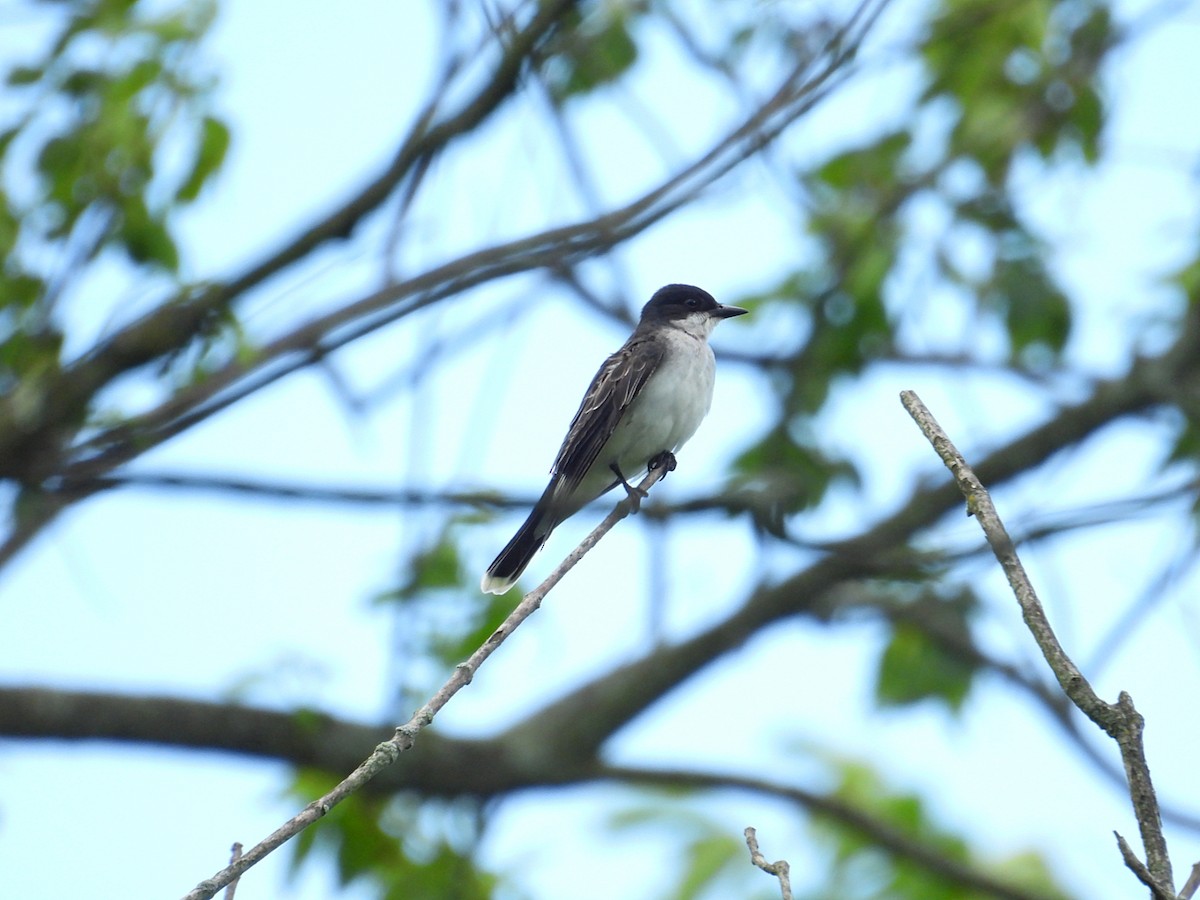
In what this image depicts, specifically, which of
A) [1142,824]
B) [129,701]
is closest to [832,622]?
[129,701]

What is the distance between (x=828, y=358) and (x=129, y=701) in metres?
4.63

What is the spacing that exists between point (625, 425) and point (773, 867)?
4.22 meters

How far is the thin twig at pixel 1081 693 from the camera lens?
198 centimetres

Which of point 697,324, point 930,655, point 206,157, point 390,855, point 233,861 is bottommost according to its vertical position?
point 233,861

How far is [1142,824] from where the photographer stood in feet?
6.65

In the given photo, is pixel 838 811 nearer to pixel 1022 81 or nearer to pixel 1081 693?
pixel 1022 81

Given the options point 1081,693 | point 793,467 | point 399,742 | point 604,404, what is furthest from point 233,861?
point 793,467

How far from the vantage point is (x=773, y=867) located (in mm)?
2377

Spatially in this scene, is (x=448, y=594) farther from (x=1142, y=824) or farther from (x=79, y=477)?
(x=1142, y=824)

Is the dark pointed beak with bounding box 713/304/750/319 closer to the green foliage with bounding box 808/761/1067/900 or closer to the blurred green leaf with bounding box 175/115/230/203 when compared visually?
the blurred green leaf with bounding box 175/115/230/203

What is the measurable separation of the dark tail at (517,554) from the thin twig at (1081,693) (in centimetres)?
336

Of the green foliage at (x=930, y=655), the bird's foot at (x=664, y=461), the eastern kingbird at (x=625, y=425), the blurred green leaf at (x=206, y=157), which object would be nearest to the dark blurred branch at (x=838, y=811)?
the green foliage at (x=930, y=655)

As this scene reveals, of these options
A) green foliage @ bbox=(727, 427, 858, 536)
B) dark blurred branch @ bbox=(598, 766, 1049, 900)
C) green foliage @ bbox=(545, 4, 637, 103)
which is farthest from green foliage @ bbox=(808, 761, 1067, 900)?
green foliage @ bbox=(545, 4, 637, 103)

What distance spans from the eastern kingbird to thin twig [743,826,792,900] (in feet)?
11.0
